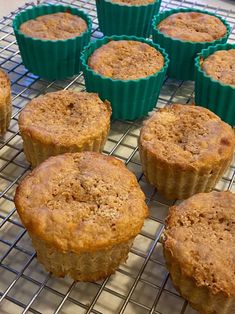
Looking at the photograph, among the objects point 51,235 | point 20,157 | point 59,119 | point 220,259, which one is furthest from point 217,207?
point 20,157

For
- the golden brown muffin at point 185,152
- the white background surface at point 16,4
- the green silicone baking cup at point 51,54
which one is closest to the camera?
the golden brown muffin at point 185,152

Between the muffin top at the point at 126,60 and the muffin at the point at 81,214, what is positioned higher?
the muffin top at the point at 126,60

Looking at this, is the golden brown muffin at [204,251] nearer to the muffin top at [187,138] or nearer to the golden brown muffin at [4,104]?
the muffin top at [187,138]

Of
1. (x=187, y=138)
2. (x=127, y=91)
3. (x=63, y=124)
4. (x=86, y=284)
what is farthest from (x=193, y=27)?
(x=86, y=284)

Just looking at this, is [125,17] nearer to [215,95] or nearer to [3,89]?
[215,95]

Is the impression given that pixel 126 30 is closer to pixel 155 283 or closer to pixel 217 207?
pixel 217 207

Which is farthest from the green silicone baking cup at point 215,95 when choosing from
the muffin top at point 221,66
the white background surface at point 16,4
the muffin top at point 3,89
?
the white background surface at point 16,4
